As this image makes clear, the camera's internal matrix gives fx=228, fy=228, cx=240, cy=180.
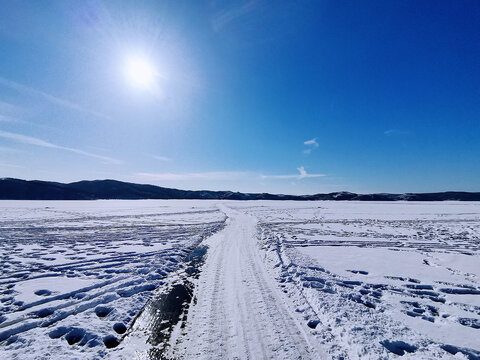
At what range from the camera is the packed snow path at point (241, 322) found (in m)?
4.07

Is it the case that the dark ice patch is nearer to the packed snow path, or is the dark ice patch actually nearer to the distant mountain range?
the packed snow path

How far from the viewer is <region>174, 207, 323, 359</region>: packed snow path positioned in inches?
160

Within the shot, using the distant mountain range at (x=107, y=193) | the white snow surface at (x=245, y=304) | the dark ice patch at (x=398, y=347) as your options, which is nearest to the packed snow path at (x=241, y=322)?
the white snow surface at (x=245, y=304)

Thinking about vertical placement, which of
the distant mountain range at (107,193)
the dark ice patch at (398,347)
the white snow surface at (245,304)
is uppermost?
the distant mountain range at (107,193)

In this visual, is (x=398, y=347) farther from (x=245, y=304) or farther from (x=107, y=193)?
(x=107, y=193)

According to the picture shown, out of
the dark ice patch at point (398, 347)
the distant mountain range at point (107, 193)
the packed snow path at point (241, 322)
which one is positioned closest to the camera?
the packed snow path at point (241, 322)

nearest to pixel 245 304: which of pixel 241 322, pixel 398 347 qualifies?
pixel 241 322

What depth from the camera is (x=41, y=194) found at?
129000mm

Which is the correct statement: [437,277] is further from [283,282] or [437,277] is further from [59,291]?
[59,291]

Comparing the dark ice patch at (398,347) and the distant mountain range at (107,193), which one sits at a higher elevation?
the distant mountain range at (107,193)

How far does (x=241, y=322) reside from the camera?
16.2ft

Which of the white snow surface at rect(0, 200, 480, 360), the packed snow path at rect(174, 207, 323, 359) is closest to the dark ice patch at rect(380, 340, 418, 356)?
the white snow surface at rect(0, 200, 480, 360)

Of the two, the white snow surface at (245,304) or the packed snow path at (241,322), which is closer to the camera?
the packed snow path at (241,322)

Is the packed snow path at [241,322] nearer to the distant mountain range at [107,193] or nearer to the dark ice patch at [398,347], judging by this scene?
the dark ice patch at [398,347]
